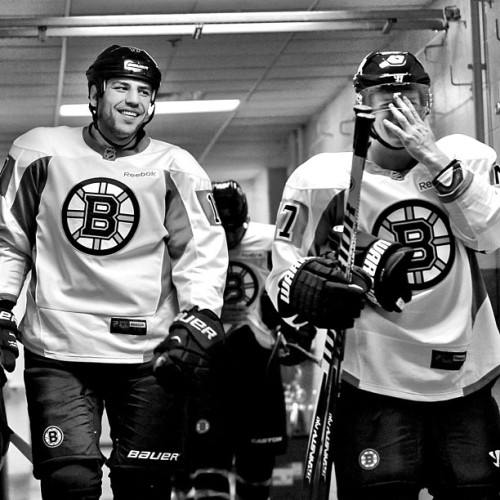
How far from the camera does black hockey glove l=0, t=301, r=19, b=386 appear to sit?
3.03 m

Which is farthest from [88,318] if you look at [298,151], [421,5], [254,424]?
[298,151]

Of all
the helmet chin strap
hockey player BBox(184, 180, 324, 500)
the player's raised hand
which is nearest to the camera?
the player's raised hand

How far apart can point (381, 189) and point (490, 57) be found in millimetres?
2600

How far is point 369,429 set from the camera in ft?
9.16

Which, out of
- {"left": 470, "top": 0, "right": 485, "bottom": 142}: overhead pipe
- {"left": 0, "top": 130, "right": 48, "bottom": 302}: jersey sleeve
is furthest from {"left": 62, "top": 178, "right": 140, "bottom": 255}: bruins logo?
{"left": 470, "top": 0, "right": 485, "bottom": 142}: overhead pipe

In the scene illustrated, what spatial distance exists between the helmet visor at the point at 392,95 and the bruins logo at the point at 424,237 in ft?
0.86

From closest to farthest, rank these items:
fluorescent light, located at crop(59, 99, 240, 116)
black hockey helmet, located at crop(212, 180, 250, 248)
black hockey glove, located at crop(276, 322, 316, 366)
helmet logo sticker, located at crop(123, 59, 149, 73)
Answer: helmet logo sticker, located at crop(123, 59, 149, 73) → black hockey glove, located at crop(276, 322, 316, 366) → black hockey helmet, located at crop(212, 180, 250, 248) → fluorescent light, located at crop(59, 99, 240, 116)

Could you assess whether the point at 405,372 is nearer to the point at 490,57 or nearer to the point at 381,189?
the point at 381,189

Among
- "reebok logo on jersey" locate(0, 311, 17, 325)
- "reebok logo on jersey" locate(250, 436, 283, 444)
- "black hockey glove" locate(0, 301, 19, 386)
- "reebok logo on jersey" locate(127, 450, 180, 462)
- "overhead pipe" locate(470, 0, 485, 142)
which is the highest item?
"overhead pipe" locate(470, 0, 485, 142)

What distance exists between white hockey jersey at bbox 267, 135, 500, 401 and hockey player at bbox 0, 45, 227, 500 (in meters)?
0.44

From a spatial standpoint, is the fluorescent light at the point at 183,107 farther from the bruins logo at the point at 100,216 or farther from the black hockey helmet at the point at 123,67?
the bruins logo at the point at 100,216

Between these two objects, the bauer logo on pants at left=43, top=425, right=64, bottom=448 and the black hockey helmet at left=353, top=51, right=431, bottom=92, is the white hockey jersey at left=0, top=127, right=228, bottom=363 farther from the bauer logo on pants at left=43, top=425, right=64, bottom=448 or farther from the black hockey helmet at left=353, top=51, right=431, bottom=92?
the black hockey helmet at left=353, top=51, right=431, bottom=92

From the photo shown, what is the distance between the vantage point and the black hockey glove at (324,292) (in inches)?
105

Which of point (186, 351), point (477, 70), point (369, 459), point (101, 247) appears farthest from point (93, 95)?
point (477, 70)
